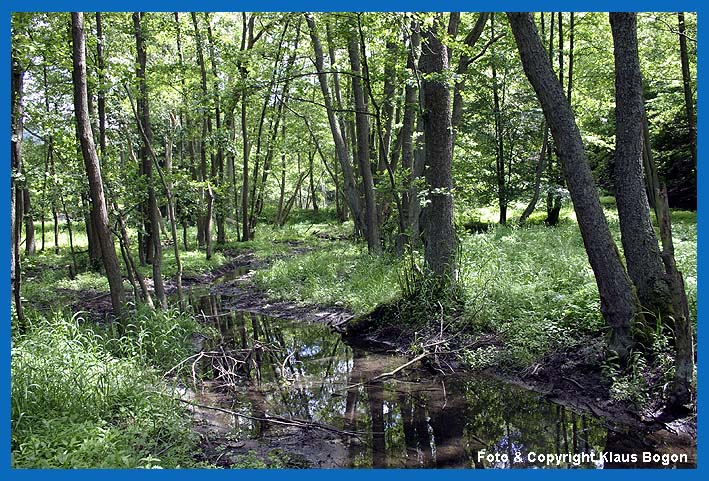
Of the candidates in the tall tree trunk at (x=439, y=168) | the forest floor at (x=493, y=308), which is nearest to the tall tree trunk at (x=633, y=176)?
the forest floor at (x=493, y=308)

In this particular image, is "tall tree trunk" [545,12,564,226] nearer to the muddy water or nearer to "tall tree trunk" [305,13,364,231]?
"tall tree trunk" [305,13,364,231]

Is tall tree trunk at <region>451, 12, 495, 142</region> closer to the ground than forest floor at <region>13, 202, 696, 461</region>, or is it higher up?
higher up

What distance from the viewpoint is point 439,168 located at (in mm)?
9109

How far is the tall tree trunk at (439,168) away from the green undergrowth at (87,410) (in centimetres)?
464

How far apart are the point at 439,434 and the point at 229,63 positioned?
1019 cm

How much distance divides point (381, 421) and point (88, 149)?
17.1 ft

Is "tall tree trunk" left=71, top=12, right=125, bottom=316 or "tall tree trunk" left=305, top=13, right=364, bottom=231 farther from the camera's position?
"tall tree trunk" left=305, top=13, right=364, bottom=231

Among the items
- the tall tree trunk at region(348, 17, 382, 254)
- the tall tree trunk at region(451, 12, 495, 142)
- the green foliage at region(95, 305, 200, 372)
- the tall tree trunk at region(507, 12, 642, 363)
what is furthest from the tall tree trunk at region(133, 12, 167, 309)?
the tall tree trunk at region(507, 12, 642, 363)

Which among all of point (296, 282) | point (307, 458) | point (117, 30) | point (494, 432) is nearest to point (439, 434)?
point (494, 432)

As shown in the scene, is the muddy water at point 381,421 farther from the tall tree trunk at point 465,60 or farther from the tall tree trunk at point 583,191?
the tall tree trunk at point 465,60

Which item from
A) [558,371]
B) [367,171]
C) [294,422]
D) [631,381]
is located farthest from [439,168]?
[294,422]

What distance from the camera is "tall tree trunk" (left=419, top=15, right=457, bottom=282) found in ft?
29.5

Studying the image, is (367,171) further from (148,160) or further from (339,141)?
(148,160)

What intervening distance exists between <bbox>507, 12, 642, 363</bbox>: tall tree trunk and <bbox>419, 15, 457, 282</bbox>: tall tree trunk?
2.72 metres
